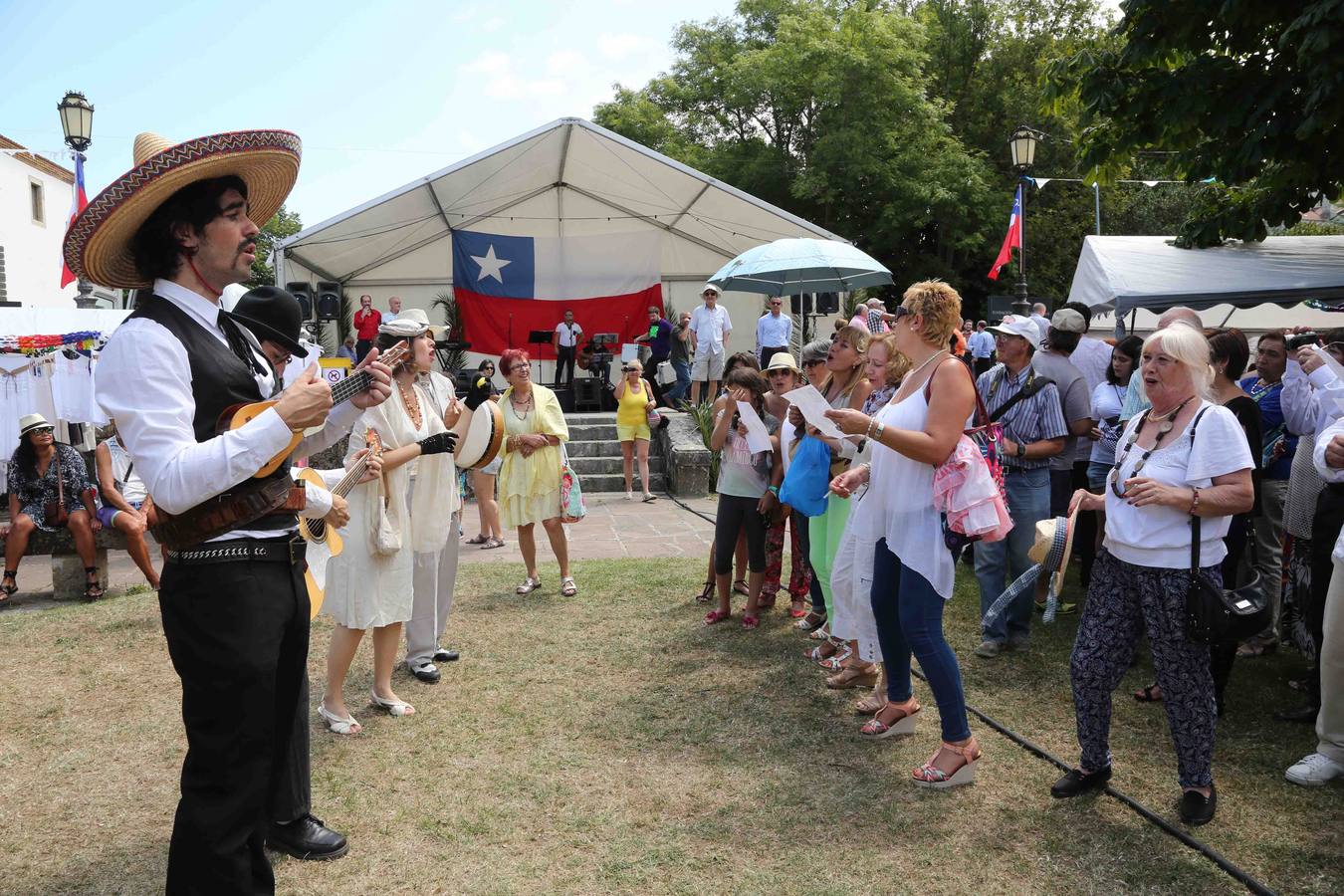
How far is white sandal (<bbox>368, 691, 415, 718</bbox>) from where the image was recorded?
4.75m

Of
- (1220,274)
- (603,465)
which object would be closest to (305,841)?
(1220,274)

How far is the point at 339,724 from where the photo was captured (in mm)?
4492

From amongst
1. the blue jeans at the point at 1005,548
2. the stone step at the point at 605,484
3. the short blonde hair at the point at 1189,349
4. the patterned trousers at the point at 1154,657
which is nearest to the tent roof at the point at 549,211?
the stone step at the point at 605,484

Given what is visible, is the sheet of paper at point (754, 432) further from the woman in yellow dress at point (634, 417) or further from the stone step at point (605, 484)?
the stone step at point (605, 484)

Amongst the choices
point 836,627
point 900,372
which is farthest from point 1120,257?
point 836,627

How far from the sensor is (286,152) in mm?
2572

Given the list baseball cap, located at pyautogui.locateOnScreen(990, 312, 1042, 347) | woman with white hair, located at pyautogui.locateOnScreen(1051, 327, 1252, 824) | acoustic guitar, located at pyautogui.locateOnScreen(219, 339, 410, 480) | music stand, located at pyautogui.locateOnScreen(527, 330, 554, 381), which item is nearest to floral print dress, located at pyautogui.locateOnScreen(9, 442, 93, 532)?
acoustic guitar, located at pyautogui.locateOnScreen(219, 339, 410, 480)

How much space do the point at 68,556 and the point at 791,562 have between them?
20.0 feet

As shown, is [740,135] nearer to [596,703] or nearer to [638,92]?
[638,92]

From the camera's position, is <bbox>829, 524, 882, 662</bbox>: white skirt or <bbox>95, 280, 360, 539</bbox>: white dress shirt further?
<bbox>829, 524, 882, 662</bbox>: white skirt

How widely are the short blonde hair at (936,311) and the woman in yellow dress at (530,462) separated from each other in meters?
3.68

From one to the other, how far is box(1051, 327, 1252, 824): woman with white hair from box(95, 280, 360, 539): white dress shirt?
9.53ft

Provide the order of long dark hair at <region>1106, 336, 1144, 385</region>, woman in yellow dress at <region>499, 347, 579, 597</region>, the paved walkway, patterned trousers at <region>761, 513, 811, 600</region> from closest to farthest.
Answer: long dark hair at <region>1106, 336, 1144, 385</region>
patterned trousers at <region>761, 513, 811, 600</region>
woman in yellow dress at <region>499, 347, 579, 597</region>
the paved walkway

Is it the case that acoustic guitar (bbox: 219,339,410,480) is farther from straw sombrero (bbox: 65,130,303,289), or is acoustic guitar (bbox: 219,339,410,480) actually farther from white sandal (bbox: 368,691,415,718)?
white sandal (bbox: 368,691,415,718)
